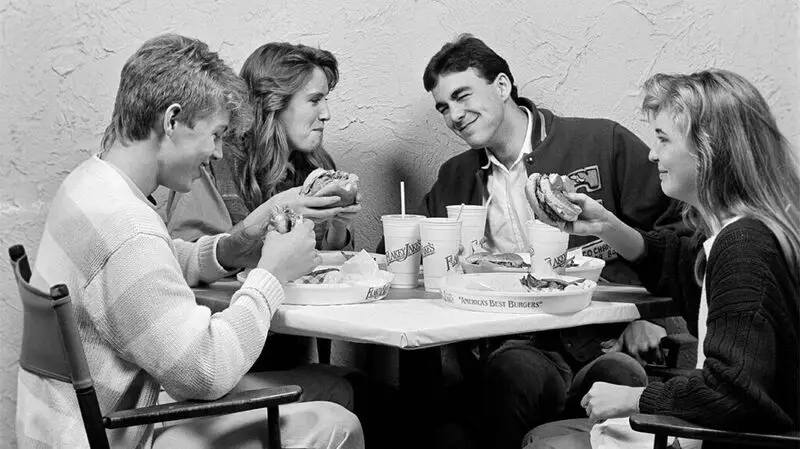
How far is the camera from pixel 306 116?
3158 mm

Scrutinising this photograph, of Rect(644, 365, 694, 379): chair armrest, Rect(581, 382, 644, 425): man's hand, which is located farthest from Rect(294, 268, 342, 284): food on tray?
Rect(644, 365, 694, 379): chair armrest

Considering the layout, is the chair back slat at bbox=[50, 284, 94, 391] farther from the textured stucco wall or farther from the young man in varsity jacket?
the textured stucco wall

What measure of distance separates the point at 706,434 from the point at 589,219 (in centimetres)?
80

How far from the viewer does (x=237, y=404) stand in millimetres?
1691

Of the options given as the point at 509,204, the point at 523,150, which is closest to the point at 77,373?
the point at 509,204

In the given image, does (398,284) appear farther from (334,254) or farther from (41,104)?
(41,104)

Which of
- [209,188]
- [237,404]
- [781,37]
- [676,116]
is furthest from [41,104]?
[781,37]

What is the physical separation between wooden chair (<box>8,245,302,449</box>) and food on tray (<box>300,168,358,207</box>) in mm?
856

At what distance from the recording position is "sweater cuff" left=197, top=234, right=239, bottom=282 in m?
2.46

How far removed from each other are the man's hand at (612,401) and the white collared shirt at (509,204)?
3.67 feet

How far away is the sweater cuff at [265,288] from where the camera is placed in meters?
1.90

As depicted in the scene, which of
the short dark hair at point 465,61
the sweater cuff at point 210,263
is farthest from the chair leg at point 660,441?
the short dark hair at point 465,61

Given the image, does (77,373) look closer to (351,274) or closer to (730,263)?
(351,274)

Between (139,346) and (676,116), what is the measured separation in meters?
1.15
